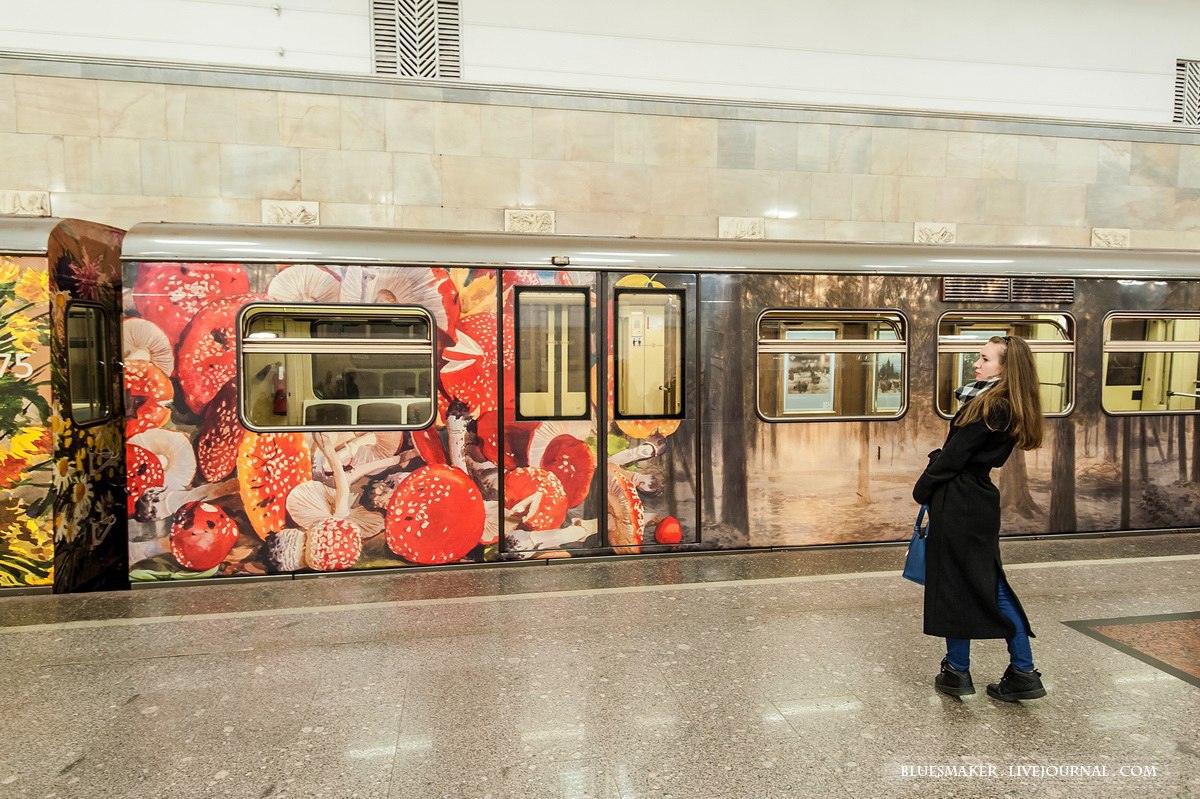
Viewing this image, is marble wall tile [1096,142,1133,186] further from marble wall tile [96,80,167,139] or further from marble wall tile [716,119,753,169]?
marble wall tile [96,80,167,139]

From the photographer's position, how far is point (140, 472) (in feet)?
16.0

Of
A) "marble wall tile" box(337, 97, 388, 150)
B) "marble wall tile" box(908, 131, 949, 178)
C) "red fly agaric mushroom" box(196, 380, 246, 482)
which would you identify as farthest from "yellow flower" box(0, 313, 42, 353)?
"marble wall tile" box(908, 131, 949, 178)

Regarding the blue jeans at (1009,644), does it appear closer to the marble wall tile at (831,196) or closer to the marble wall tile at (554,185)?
the marble wall tile at (554,185)

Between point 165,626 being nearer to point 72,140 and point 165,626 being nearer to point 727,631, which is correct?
point 727,631

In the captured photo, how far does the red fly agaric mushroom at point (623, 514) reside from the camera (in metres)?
5.45

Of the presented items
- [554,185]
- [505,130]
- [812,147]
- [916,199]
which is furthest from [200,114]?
[916,199]

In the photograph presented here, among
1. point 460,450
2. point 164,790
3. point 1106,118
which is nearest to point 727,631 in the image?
point 460,450

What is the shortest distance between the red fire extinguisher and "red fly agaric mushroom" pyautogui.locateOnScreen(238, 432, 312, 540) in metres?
0.19

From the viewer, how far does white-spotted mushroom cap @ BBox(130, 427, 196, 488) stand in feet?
15.9

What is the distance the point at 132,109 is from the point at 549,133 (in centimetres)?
450

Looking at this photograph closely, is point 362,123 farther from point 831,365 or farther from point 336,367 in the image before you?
point 831,365

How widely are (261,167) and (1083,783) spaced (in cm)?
866

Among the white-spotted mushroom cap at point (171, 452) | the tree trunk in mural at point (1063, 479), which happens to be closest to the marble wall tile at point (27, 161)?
the white-spotted mushroom cap at point (171, 452)

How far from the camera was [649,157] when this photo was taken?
8594 mm
